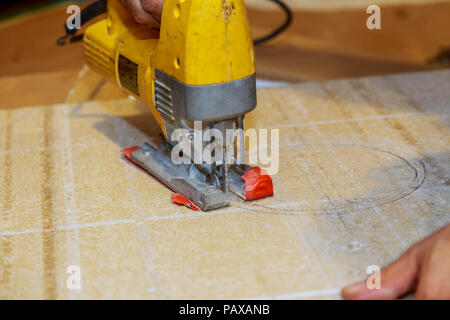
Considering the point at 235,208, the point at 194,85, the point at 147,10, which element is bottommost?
the point at 235,208

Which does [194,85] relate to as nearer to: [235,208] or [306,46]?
[235,208]

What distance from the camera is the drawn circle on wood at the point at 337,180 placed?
1653mm

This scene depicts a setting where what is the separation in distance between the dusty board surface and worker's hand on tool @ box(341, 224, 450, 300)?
2.9 inches

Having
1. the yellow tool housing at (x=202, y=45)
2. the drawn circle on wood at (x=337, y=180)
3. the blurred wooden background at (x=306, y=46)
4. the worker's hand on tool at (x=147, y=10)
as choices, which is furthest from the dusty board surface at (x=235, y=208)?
the blurred wooden background at (x=306, y=46)

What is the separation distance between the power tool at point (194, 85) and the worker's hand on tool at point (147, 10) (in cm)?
6

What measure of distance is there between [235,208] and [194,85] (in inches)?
14.3

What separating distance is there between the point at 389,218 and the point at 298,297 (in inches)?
15.9

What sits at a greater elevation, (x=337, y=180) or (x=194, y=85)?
(x=194, y=85)

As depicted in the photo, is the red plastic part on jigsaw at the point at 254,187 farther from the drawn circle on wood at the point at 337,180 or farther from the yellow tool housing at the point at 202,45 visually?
the yellow tool housing at the point at 202,45

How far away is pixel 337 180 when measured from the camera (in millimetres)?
1784

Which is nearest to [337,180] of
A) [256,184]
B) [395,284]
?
[256,184]

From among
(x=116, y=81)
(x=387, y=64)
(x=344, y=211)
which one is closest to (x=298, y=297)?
(x=344, y=211)

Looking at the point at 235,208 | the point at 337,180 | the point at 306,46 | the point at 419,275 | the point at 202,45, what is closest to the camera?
the point at 419,275

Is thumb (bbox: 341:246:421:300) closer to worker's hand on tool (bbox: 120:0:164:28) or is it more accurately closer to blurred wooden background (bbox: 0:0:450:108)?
worker's hand on tool (bbox: 120:0:164:28)
